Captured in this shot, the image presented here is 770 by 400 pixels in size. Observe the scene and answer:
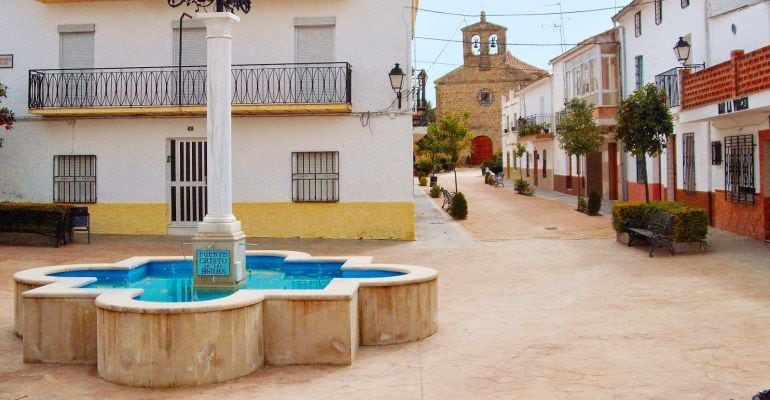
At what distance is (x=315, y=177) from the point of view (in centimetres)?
1759

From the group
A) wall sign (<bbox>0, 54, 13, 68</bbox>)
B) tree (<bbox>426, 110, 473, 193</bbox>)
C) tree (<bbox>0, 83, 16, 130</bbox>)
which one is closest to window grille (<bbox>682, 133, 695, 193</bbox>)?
tree (<bbox>426, 110, 473, 193</bbox>)

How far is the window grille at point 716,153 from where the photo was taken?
17.7m

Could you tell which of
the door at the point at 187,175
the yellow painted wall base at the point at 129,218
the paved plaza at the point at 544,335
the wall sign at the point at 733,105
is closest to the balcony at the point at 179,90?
the door at the point at 187,175

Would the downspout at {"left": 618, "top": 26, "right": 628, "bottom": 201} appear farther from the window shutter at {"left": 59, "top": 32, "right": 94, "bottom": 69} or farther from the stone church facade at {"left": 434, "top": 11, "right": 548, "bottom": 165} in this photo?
the stone church facade at {"left": 434, "top": 11, "right": 548, "bottom": 165}

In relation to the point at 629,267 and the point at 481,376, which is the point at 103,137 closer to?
the point at 629,267

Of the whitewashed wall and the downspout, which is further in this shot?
the downspout

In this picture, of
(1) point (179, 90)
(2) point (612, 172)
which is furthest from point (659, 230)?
(2) point (612, 172)

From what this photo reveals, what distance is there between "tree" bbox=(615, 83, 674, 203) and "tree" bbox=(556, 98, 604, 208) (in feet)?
26.6

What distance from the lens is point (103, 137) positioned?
1811 cm

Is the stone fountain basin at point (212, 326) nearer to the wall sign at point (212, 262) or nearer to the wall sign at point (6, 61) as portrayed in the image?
the wall sign at point (212, 262)

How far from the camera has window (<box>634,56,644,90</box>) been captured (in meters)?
24.1

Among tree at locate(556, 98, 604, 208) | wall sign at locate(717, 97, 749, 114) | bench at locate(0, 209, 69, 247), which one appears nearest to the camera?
wall sign at locate(717, 97, 749, 114)

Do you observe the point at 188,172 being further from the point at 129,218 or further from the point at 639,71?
the point at 639,71

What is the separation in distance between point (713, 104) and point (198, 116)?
11.9 meters
